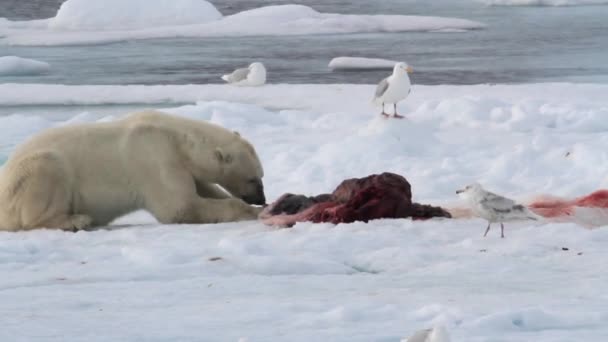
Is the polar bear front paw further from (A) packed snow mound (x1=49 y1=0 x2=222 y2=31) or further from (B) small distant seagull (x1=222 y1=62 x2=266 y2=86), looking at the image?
(A) packed snow mound (x1=49 y1=0 x2=222 y2=31)

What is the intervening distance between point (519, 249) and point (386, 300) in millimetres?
1160

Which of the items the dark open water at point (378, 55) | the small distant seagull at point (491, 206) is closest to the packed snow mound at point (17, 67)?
the dark open water at point (378, 55)

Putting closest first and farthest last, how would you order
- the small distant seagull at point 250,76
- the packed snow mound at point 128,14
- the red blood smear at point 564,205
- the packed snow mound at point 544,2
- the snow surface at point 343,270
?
the snow surface at point 343,270
the red blood smear at point 564,205
the small distant seagull at point 250,76
the packed snow mound at point 128,14
the packed snow mound at point 544,2

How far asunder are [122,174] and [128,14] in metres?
24.3

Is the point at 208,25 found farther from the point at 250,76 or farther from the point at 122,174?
the point at 122,174

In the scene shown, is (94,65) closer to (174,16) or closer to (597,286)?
(174,16)

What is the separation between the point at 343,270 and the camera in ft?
16.0

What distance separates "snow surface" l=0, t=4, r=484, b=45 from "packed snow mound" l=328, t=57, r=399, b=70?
6924 millimetres

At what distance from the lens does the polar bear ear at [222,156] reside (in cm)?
633

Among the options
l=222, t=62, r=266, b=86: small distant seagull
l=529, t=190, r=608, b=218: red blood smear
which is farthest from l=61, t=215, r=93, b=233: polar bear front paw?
l=222, t=62, r=266, b=86: small distant seagull

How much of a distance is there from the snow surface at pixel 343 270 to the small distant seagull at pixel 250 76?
22.8ft

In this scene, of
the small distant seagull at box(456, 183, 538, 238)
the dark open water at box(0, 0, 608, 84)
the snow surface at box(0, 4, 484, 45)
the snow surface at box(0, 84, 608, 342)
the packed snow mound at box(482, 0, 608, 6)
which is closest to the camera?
the snow surface at box(0, 84, 608, 342)

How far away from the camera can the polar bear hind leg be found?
6152mm

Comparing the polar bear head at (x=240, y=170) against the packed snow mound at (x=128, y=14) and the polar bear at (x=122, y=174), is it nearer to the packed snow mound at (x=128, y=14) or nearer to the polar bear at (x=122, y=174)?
the polar bear at (x=122, y=174)
